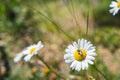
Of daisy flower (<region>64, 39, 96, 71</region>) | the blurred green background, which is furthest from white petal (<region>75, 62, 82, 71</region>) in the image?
the blurred green background

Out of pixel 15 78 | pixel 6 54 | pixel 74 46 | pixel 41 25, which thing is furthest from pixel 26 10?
pixel 74 46

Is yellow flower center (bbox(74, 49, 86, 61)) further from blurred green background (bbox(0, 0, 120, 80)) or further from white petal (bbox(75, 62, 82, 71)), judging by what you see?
blurred green background (bbox(0, 0, 120, 80))

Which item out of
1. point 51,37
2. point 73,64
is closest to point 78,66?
point 73,64

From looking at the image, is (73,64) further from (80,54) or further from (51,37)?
(51,37)

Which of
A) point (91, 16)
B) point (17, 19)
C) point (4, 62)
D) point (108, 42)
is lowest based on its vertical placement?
point (4, 62)

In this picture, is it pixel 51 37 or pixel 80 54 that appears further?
pixel 51 37

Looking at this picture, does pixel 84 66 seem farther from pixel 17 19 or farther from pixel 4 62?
pixel 17 19
